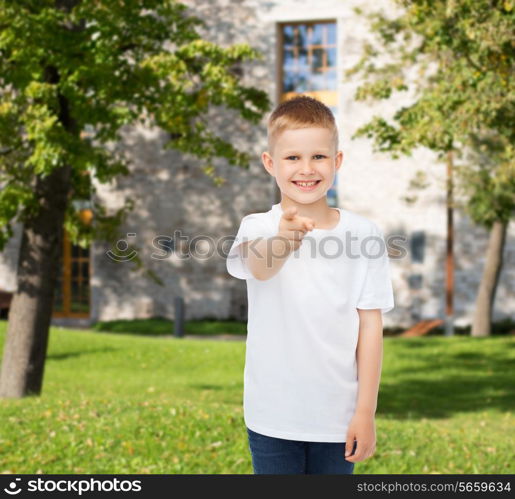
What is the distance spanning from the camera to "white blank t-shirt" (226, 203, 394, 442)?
2516 millimetres

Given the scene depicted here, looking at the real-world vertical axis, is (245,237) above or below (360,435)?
above

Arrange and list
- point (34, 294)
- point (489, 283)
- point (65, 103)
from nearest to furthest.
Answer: point (65, 103)
point (34, 294)
point (489, 283)

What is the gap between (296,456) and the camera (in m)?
2.59

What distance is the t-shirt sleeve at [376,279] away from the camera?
100 inches

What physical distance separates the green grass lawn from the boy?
405 cm

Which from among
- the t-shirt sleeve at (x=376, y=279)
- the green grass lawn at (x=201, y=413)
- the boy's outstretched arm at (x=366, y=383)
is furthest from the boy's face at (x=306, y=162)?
the green grass lawn at (x=201, y=413)

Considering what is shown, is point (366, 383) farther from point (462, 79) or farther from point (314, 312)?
point (462, 79)

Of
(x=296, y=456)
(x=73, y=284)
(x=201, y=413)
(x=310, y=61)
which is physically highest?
(x=310, y=61)

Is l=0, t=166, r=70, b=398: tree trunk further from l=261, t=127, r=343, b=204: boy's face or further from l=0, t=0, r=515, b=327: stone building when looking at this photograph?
l=0, t=0, r=515, b=327: stone building

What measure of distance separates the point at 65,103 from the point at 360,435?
8347 mm

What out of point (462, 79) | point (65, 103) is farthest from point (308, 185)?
point (65, 103)

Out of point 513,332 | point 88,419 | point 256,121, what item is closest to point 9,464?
point 88,419

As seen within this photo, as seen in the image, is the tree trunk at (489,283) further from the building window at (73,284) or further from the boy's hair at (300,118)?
the boy's hair at (300,118)

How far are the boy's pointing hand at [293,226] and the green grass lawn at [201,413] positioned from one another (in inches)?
175
